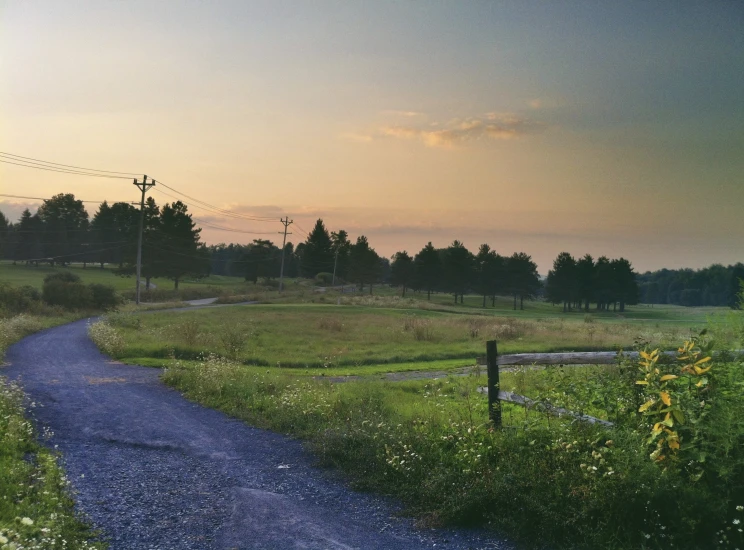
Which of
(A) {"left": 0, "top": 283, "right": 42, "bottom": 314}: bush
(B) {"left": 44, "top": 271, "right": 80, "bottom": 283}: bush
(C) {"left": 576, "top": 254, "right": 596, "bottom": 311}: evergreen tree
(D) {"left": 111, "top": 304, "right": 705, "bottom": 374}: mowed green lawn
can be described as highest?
(C) {"left": 576, "top": 254, "right": 596, "bottom": 311}: evergreen tree

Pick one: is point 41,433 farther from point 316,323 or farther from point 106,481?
point 316,323

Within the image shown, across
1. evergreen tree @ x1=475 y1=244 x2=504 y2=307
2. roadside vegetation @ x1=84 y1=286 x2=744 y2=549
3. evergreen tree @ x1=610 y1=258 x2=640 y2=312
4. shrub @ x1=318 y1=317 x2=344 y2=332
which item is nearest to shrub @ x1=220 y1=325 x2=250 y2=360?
roadside vegetation @ x1=84 y1=286 x2=744 y2=549

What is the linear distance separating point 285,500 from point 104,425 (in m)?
6.49

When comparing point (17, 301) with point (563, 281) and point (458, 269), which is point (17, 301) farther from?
point (563, 281)

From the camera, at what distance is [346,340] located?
33188 mm

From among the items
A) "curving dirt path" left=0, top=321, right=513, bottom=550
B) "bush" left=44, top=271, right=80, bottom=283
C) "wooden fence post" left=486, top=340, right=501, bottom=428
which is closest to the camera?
"curving dirt path" left=0, top=321, right=513, bottom=550

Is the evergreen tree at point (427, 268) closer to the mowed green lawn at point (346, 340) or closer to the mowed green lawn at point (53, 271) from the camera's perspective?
the mowed green lawn at point (53, 271)

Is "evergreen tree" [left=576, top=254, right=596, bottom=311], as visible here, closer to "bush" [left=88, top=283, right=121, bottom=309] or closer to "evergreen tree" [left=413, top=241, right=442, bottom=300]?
"evergreen tree" [left=413, top=241, right=442, bottom=300]

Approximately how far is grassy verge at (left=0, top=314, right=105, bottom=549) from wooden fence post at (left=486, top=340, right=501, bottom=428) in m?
6.14

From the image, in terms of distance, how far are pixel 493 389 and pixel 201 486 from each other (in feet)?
17.2

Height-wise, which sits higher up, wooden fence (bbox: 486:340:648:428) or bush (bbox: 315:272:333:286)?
bush (bbox: 315:272:333:286)

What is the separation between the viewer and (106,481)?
27.8ft

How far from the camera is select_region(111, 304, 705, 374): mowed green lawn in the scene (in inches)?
953

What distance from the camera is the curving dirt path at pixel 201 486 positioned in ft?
21.7
